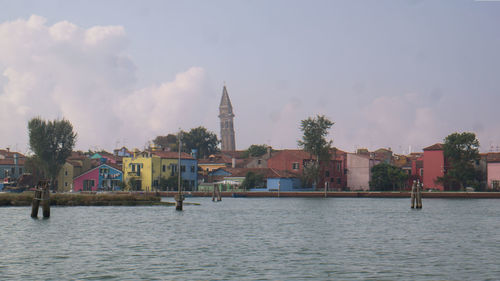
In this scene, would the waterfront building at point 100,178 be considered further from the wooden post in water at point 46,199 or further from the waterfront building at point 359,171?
Result: the wooden post in water at point 46,199

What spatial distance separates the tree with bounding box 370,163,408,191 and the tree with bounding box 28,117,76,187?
183 ft

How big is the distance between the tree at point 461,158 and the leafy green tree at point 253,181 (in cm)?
3170

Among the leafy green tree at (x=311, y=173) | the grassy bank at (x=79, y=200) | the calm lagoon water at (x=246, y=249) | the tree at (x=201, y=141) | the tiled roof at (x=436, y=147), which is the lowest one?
the calm lagoon water at (x=246, y=249)

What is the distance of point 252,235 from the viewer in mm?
44281

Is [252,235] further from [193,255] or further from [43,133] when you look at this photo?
[43,133]

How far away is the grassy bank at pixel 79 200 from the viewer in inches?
2970

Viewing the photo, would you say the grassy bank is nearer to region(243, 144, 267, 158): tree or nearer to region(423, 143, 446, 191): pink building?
region(423, 143, 446, 191): pink building

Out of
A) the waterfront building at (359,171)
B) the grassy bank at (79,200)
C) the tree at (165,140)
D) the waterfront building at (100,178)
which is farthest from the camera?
the tree at (165,140)

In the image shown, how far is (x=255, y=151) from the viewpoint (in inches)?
7308

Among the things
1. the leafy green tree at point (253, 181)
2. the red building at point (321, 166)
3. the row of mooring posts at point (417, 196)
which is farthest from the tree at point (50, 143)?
the row of mooring posts at point (417, 196)

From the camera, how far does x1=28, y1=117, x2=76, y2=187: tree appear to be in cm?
11450

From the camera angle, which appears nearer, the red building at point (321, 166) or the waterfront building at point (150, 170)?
the waterfront building at point (150, 170)

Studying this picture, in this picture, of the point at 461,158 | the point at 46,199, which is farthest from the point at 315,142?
the point at 46,199

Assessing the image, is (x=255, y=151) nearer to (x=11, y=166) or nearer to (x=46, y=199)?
(x=11, y=166)
